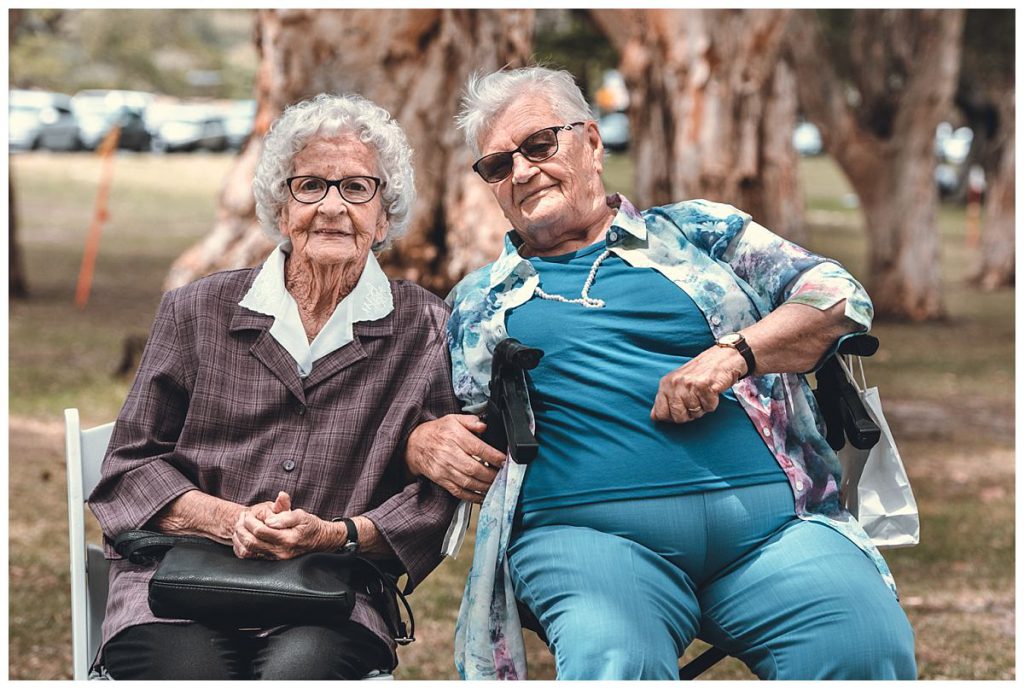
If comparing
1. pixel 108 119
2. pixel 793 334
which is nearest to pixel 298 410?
pixel 793 334

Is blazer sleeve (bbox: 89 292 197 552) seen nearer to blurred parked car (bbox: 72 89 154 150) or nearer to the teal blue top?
the teal blue top

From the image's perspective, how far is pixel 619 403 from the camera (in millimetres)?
2707

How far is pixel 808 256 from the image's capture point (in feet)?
9.14

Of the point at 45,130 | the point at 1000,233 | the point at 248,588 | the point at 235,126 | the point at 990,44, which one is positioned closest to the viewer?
the point at 248,588

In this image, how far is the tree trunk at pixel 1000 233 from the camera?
1719 cm

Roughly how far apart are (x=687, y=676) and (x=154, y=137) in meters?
31.7

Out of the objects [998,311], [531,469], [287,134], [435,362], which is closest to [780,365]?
[531,469]

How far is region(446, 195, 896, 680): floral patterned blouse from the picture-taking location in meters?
2.73

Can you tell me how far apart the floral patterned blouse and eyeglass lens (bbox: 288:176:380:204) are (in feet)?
0.96

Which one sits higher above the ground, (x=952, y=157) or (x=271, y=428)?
(x=271, y=428)

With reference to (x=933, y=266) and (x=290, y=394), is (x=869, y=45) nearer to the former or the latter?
(x=933, y=266)

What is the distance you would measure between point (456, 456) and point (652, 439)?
0.41 m

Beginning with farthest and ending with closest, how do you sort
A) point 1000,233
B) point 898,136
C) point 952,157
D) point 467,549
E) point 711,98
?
1. point 952,157
2. point 1000,233
3. point 898,136
4. point 711,98
5. point 467,549

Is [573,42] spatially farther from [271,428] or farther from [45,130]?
[271,428]
